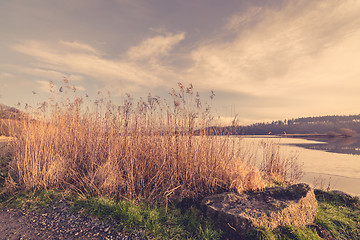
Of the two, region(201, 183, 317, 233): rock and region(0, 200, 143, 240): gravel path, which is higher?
region(201, 183, 317, 233): rock

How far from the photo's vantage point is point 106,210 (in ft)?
12.5

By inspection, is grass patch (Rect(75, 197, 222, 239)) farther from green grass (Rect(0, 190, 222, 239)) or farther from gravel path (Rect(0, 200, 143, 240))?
gravel path (Rect(0, 200, 143, 240))

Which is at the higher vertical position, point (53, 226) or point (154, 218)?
point (154, 218)

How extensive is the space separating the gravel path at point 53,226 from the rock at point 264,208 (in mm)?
1462

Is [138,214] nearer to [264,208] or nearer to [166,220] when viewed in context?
[166,220]

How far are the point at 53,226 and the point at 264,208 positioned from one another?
3.73m

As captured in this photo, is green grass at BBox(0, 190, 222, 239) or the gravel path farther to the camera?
green grass at BBox(0, 190, 222, 239)

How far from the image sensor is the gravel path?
3.23 metres

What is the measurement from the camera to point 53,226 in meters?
3.51

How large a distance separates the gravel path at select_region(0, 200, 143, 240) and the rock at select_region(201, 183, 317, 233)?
146 cm

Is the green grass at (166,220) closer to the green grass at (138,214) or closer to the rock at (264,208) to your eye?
the green grass at (138,214)

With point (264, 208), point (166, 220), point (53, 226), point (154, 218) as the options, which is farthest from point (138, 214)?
point (264, 208)

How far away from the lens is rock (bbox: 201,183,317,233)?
3391 mm

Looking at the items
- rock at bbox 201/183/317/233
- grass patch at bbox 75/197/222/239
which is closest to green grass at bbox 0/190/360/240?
grass patch at bbox 75/197/222/239
